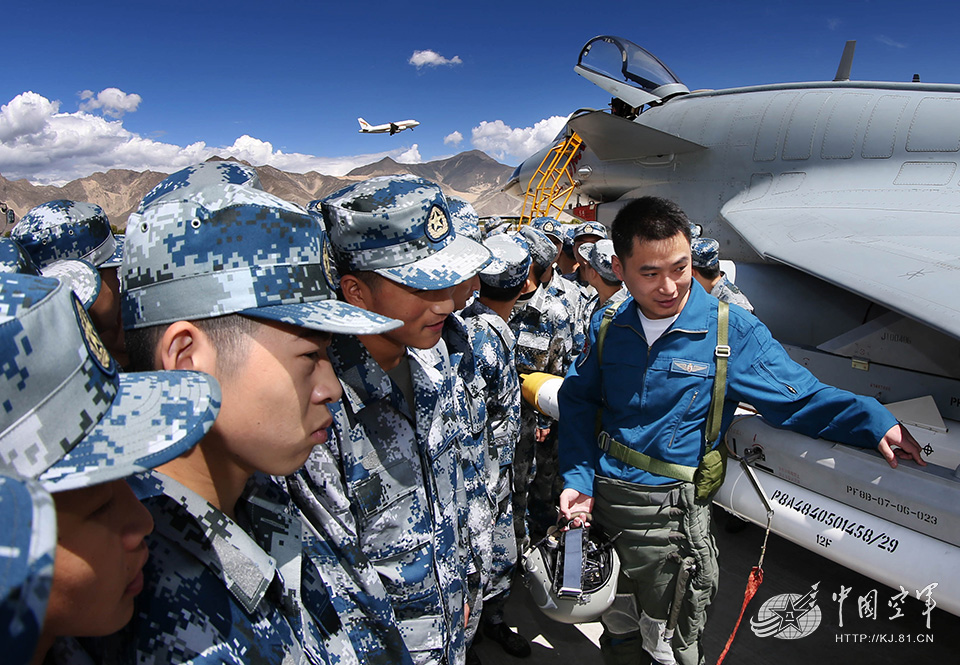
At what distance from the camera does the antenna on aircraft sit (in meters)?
5.85

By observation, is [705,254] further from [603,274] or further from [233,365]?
[233,365]

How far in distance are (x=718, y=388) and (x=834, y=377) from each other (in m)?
1.92

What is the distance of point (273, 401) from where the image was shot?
0.92 m

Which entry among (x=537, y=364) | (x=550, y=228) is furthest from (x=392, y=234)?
(x=550, y=228)

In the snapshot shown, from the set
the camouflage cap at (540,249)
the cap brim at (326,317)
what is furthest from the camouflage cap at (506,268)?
the cap brim at (326,317)

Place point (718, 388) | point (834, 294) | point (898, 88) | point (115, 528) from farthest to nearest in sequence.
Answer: point (898, 88) → point (834, 294) → point (718, 388) → point (115, 528)

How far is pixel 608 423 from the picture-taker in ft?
7.26

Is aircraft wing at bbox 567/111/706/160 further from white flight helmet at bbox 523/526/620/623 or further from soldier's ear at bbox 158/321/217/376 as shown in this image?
soldier's ear at bbox 158/321/217/376

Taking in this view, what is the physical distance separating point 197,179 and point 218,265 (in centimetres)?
27

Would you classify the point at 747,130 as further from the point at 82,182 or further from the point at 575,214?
the point at 82,182

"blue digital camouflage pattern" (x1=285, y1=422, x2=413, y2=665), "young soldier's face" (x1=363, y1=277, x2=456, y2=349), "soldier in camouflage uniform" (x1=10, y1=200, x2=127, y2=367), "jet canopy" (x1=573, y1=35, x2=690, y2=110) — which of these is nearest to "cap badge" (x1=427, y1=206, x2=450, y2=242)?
"young soldier's face" (x1=363, y1=277, x2=456, y2=349)

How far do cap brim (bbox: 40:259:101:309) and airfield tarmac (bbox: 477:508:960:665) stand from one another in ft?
8.38

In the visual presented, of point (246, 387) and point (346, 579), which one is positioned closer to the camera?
point (246, 387)

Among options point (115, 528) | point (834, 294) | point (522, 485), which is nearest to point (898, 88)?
point (834, 294)
